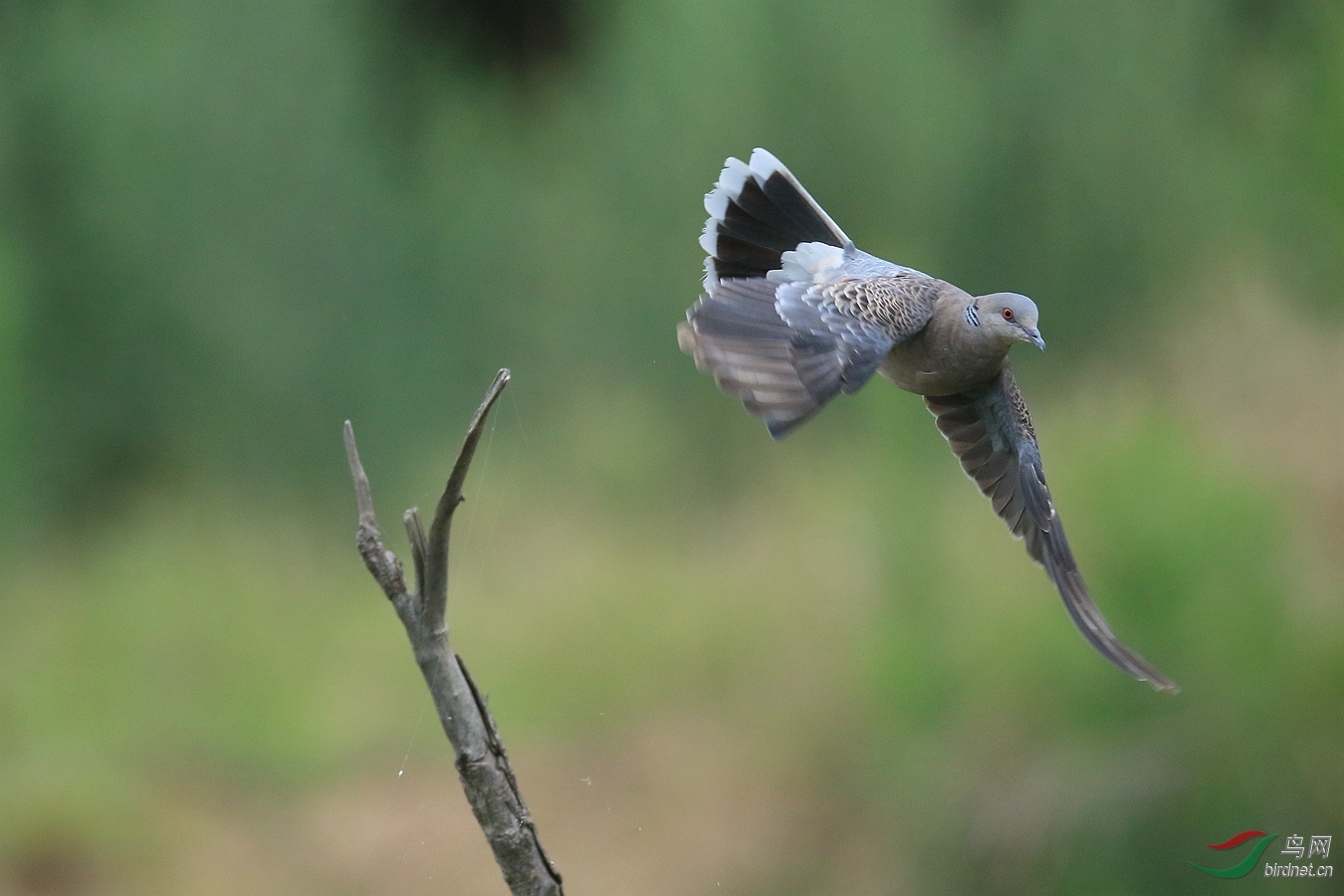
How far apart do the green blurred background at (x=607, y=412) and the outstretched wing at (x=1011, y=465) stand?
0.74 m

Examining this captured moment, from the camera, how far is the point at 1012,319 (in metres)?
1.53

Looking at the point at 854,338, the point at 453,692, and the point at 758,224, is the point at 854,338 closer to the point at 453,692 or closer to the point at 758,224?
the point at 758,224

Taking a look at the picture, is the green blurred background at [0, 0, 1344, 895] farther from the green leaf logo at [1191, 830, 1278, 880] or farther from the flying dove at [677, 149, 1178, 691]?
the flying dove at [677, 149, 1178, 691]

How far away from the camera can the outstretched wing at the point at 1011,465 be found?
173 centimetres

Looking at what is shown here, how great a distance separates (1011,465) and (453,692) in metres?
0.93

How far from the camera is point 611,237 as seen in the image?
2.60 meters

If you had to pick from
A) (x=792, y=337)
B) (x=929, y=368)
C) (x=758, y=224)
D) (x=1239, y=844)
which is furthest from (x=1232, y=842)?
(x=792, y=337)

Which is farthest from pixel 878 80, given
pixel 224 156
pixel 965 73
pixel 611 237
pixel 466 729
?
pixel 466 729

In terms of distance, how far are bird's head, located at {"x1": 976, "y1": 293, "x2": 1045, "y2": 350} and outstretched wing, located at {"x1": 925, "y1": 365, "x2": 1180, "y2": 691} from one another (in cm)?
21

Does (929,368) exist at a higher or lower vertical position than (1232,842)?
higher

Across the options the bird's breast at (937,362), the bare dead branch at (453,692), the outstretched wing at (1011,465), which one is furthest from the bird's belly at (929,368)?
the bare dead branch at (453,692)

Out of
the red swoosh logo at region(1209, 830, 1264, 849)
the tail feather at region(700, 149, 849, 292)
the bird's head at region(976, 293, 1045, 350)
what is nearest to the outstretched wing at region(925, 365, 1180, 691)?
the bird's head at region(976, 293, 1045, 350)

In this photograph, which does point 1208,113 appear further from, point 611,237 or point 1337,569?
point 611,237

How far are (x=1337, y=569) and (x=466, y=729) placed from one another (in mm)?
2213
